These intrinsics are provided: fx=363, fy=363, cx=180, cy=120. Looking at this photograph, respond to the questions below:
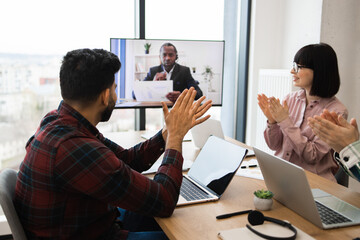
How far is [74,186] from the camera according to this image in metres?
1.13

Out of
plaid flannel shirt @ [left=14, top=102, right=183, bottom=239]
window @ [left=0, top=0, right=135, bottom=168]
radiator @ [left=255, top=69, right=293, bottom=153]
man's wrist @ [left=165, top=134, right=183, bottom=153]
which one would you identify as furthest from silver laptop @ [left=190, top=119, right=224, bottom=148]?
window @ [left=0, top=0, right=135, bottom=168]

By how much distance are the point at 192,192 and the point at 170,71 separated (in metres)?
1.40

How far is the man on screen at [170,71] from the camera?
2.72 m

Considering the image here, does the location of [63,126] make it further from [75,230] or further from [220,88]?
[220,88]

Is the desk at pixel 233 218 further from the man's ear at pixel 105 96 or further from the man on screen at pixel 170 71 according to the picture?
the man on screen at pixel 170 71

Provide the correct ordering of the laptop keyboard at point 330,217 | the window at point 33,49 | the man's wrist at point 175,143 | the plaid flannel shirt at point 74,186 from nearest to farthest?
1. the plaid flannel shirt at point 74,186
2. the laptop keyboard at point 330,217
3. the man's wrist at point 175,143
4. the window at point 33,49

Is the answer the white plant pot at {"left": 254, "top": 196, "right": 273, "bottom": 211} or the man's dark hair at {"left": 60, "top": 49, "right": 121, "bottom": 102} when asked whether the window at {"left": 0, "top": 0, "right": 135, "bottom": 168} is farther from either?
the white plant pot at {"left": 254, "top": 196, "right": 273, "bottom": 211}

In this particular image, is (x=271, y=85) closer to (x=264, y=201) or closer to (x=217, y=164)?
(x=217, y=164)

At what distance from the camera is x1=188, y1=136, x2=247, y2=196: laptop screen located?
1.49m

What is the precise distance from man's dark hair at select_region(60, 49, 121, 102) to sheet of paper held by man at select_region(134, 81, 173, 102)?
4.51ft

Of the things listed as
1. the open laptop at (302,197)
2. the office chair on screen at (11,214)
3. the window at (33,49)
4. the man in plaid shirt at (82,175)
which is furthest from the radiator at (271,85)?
the office chair on screen at (11,214)

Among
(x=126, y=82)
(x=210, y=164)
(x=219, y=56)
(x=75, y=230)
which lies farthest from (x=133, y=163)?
(x=219, y=56)

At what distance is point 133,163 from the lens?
1.72 metres

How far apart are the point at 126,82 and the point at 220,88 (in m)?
0.77
